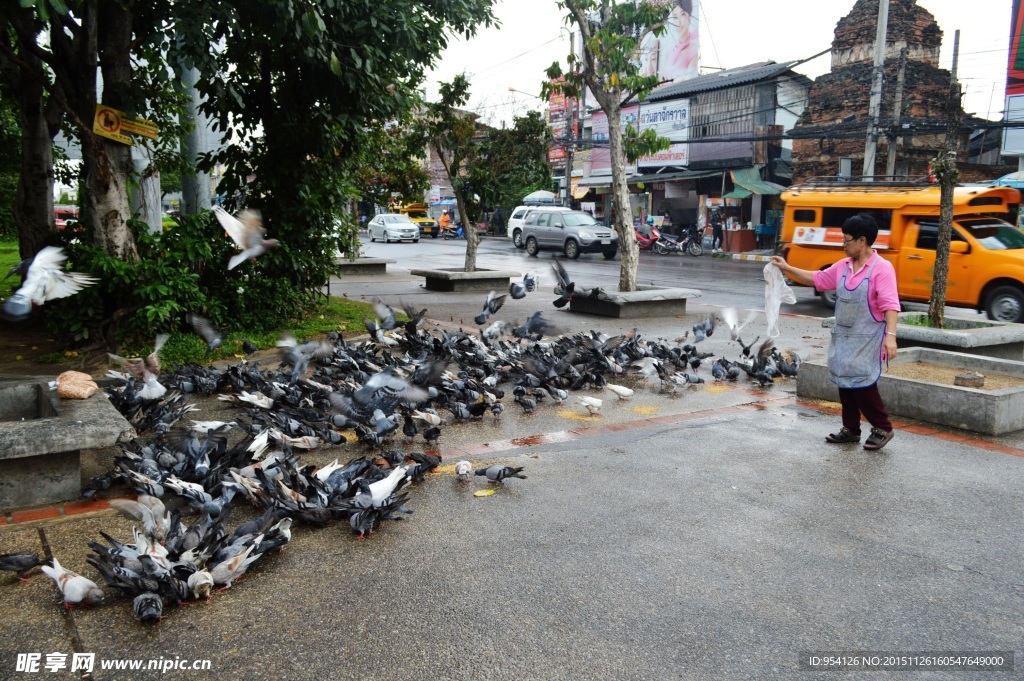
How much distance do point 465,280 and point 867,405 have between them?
11.7 meters

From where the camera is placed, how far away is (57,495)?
4.45m

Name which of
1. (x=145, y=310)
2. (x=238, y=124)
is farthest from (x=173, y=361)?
(x=238, y=124)

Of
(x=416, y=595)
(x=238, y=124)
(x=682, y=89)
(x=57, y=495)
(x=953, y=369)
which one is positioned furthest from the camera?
(x=682, y=89)

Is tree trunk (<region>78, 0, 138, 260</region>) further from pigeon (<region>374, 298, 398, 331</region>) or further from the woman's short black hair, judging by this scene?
the woman's short black hair

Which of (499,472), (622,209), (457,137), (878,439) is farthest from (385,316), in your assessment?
(457,137)

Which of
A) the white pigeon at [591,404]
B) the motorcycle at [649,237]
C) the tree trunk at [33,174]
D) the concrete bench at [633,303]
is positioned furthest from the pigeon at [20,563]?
the motorcycle at [649,237]

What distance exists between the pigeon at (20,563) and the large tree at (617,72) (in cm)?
1091

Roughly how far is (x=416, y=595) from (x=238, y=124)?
8517 mm

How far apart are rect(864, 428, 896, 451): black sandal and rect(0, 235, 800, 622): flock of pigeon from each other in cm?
208

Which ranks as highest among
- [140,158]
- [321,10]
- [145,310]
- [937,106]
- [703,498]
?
[937,106]

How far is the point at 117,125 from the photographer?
8312mm

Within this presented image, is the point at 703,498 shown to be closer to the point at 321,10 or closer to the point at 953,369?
the point at 953,369

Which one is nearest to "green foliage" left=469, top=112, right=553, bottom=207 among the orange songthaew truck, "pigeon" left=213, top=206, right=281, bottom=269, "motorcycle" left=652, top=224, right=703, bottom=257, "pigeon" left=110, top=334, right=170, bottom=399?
the orange songthaew truck

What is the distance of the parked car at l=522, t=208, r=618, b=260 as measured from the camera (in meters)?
28.8
